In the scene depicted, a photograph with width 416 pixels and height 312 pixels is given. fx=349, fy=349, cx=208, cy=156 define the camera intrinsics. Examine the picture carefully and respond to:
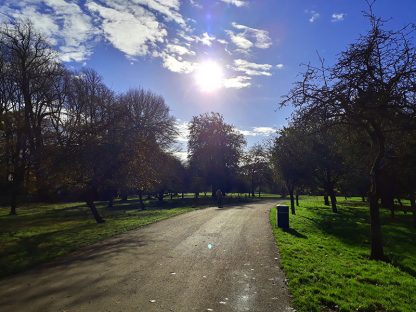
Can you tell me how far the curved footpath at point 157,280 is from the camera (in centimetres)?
689

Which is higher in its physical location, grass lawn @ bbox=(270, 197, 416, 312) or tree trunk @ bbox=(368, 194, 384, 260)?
tree trunk @ bbox=(368, 194, 384, 260)

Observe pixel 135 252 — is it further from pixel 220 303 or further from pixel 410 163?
pixel 410 163

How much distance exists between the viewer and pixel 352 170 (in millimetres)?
33000

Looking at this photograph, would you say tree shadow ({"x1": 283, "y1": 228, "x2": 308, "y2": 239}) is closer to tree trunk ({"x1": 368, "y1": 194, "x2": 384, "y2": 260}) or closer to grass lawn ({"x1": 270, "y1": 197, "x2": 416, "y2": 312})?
grass lawn ({"x1": 270, "y1": 197, "x2": 416, "y2": 312})

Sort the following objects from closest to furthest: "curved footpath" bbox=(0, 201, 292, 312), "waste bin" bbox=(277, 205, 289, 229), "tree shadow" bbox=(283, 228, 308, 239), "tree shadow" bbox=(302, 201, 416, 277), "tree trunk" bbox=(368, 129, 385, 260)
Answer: "curved footpath" bbox=(0, 201, 292, 312) → "tree trunk" bbox=(368, 129, 385, 260) → "tree shadow" bbox=(302, 201, 416, 277) → "tree shadow" bbox=(283, 228, 308, 239) → "waste bin" bbox=(277, 205, 289, 229)

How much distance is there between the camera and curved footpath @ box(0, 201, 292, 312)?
6.89 meters

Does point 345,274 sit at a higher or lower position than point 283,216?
lower

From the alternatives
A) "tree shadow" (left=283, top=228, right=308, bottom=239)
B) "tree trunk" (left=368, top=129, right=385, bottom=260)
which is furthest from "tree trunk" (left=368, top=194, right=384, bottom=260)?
"tree shadow" (left=283, top=228, right=308, bottom=239)

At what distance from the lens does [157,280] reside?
8641 mm

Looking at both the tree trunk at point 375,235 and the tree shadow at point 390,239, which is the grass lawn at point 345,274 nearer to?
the tree shadow at point 390,239

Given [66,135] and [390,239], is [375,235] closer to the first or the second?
[390,239]

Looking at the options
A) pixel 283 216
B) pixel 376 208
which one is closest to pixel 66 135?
pixel 283 216

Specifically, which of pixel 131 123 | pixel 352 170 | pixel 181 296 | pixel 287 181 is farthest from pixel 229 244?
pixel 352 170

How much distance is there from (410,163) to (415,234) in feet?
16.4
